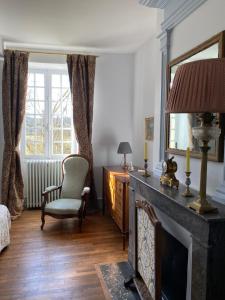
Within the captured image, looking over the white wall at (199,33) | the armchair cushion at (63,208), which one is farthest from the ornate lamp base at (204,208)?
the armchair cushion at (63,208)

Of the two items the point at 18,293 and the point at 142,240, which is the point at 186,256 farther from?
the point at 18,293

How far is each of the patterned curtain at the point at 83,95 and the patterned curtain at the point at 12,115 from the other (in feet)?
2.46

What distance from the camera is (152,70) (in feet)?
12.2

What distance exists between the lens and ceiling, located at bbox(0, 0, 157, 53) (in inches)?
108

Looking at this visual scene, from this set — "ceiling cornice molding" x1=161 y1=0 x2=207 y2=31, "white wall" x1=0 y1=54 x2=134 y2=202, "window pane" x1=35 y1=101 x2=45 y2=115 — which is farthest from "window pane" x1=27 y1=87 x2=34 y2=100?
"ceiling cornice molding" x1=161 y1=0 x2=207 y2=31

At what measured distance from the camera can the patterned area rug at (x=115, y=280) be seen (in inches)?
87.5

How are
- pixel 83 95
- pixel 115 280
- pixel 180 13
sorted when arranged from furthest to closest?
pixel 83 95 → pixel 115 280 → pixel 180 13

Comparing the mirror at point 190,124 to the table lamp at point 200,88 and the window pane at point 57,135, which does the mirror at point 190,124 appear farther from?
the window pane at point 57,135

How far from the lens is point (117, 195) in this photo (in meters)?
3.46

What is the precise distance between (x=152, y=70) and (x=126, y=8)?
3.54 ft

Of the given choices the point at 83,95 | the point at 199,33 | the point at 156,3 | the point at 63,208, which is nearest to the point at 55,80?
the point at 83,95

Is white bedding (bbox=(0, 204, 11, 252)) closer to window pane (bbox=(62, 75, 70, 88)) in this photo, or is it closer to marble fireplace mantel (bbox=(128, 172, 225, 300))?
marble fireplace mantel (bbox=(128, 172, 225, 300))

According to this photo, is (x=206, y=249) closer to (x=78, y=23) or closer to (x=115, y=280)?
(x=115, y=280)

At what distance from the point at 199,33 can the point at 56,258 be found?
2.56 metres
